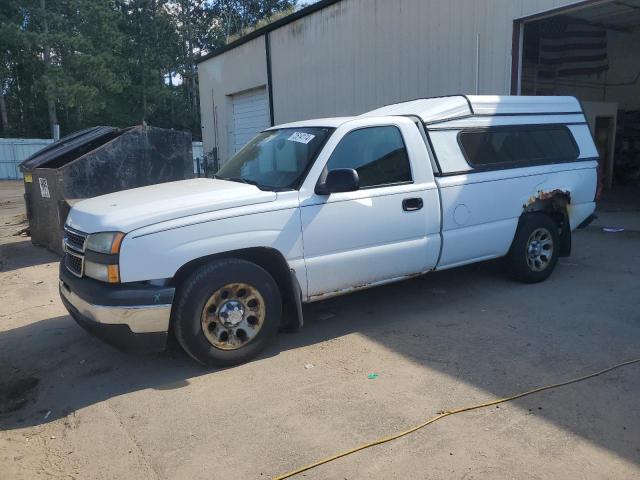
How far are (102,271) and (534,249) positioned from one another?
456 cm

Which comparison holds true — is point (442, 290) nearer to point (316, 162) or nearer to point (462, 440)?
point (316, 162)

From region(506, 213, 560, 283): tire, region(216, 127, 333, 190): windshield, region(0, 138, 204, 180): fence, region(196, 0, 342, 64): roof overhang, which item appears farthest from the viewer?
region(0, 138, 204, 180): fence

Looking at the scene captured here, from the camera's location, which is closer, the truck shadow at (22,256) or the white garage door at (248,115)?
the truck shadow at (22,256)

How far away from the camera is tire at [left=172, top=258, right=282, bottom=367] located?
3854 mm

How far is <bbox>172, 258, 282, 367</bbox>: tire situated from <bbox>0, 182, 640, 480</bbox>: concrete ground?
18 cm

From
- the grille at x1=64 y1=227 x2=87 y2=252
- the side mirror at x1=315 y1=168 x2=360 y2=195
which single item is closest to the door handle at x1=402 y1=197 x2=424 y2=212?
the side mirror at x1=315 y1=168 x2=360 y2=195

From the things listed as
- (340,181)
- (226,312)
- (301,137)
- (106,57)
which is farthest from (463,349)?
(106,57)

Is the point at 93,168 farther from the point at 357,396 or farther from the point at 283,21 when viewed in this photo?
the point at 283,21

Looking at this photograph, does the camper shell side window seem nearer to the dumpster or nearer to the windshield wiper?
the windshield wiper

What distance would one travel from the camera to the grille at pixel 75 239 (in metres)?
4.02

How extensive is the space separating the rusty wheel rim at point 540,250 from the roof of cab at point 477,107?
4.50 feet

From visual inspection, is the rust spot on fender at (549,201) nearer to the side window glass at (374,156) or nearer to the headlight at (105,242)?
the side window glass at (374,156)

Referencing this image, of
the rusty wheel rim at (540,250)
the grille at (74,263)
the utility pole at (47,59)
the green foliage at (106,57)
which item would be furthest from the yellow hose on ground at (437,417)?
the utility pole at (47,59)

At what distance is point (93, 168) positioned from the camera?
7926 mm
